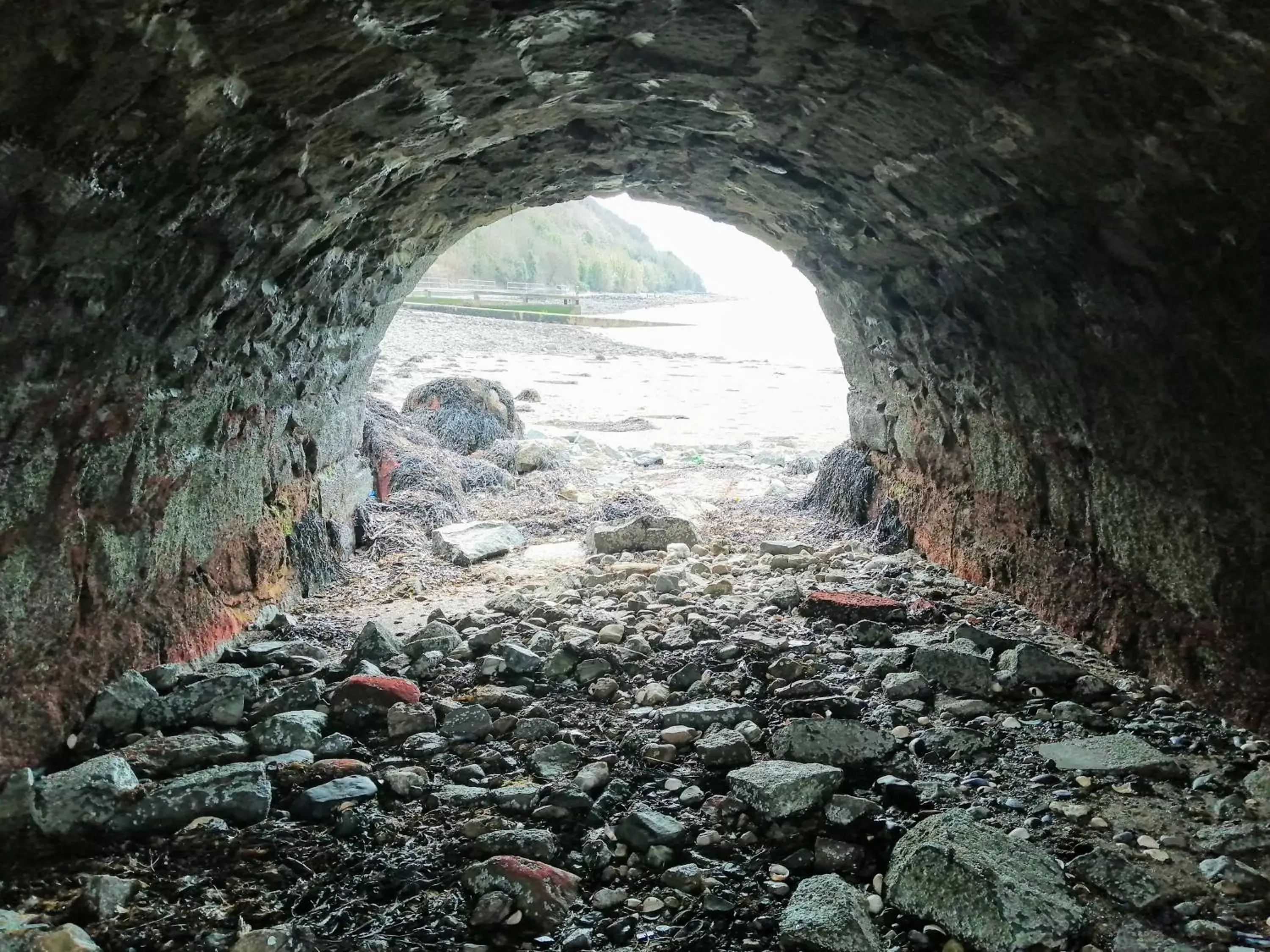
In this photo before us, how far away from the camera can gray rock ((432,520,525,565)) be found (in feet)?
16.0

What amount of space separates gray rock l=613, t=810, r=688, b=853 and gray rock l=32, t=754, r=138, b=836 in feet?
3.99

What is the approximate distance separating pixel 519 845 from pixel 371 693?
3.09 feet

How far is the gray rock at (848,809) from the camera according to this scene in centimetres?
207

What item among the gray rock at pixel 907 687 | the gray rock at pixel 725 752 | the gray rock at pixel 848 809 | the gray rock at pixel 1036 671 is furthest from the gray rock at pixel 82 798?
the gray rock at pixel 1036 671

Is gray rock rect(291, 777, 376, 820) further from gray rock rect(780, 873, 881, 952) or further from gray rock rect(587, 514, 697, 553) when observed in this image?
gray rock rect(587, 514, 697, 553)

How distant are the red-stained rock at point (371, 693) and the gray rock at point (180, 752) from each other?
314 mm

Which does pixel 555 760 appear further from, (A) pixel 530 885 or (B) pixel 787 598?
(B) pixel 787 598

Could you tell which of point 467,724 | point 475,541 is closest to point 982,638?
point 467,724

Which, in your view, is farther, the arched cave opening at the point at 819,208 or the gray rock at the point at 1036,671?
the gray rock at the point at 1036,671

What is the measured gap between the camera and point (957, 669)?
2.86 metres

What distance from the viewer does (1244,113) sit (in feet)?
5.13

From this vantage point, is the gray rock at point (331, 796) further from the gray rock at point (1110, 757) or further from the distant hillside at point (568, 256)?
the distant hillside at point (568, 256)

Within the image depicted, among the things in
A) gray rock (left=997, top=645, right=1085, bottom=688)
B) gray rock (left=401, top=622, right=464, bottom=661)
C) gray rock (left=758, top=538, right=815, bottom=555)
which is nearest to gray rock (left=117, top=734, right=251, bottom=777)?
gray rock (left=401, top=622, right=464, bottom=661)

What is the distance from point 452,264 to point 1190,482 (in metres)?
38.9
